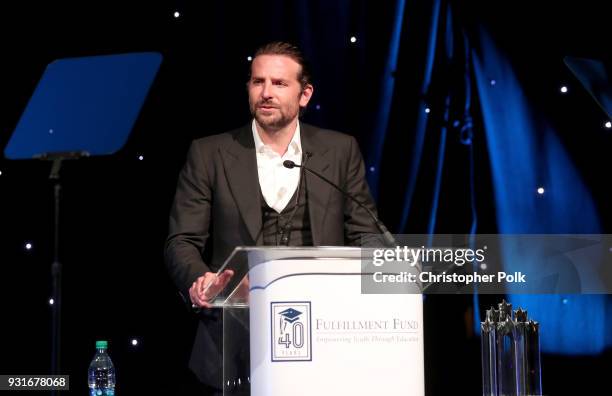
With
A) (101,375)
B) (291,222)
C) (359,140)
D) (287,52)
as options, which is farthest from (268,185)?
(101,375)

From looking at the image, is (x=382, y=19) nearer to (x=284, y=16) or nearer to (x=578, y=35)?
(x=284, y=16)

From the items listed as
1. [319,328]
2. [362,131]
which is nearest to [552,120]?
[362,131]

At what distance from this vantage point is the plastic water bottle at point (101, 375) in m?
4.07

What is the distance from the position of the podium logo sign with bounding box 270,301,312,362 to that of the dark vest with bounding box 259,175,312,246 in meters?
0.96

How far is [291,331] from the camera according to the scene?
2.46 metres

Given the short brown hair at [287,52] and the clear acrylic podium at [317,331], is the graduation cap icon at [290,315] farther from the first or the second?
the short brown hair at [287,52]

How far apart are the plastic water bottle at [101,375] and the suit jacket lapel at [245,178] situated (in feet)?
3.53

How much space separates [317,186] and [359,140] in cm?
88

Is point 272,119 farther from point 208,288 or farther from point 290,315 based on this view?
point 290,315

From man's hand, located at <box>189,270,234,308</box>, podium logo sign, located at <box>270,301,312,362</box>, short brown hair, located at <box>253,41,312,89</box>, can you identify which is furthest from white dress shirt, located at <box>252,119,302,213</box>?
podium logo sign, located at <box>270,301,312,362</box>

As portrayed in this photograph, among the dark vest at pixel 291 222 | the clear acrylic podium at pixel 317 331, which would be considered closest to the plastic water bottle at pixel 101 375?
the dark vest at pixel 291 222

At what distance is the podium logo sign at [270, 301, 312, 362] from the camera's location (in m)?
2.45

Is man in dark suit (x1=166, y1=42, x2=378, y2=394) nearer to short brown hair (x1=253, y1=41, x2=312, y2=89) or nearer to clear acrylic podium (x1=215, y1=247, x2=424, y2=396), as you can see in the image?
short brown hair (x1=253, y1=41, x2=312, y2=89)

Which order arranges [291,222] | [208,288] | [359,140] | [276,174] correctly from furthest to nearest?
[359,140]
[276,174]
[291,222]
[208,288]
